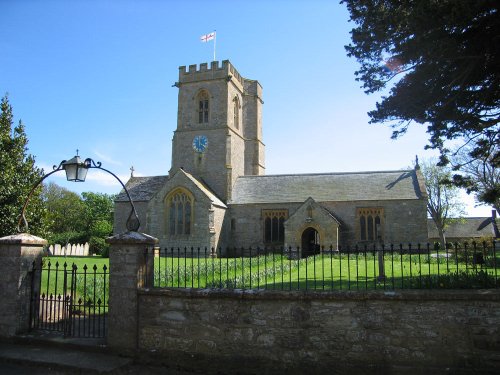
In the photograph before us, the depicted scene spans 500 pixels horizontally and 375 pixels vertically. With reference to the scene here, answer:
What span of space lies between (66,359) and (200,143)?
28107mm

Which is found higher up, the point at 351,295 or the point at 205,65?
the point at 205,65

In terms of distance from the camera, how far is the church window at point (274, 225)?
31625 mm

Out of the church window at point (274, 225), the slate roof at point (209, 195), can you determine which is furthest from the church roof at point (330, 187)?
the slate roof at point (209, 195)

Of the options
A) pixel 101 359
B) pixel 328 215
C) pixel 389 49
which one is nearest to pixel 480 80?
pixel 389 49

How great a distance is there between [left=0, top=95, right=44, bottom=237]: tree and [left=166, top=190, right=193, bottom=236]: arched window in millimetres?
16718

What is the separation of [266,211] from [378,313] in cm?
2539

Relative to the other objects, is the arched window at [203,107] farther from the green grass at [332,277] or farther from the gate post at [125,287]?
the gate post at [125,287]

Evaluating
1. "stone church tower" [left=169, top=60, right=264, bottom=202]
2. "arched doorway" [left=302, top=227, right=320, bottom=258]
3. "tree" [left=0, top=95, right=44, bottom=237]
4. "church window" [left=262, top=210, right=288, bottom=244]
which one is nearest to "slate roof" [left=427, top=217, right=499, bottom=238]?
"arched doorway" [left=302, top=227, right=320, bottom=258]

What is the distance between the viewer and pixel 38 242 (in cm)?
901

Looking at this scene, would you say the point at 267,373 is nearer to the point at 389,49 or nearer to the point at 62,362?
the point at 62,362

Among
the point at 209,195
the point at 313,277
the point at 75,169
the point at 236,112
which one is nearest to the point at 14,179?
the point at 75,169

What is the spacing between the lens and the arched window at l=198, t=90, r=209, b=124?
3544 centimetres

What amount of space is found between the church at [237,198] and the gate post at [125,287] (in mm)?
19347

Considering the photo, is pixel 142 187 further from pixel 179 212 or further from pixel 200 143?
pixel 179 212
